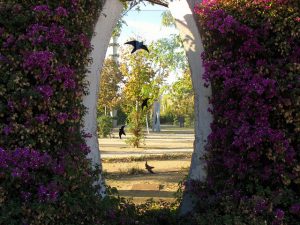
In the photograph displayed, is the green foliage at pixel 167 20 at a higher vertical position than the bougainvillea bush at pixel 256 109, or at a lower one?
higher

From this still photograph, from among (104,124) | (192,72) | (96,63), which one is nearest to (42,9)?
(96,63)

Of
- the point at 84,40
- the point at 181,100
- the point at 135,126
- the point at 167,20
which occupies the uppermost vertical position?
the point at 167,20

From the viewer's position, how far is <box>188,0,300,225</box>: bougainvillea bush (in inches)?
193

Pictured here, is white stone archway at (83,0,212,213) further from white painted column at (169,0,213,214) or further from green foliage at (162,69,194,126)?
green foliage at (162,69,194,126)

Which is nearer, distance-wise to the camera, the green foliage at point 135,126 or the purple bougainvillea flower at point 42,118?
the purple bougainvillea flower at point 42,118

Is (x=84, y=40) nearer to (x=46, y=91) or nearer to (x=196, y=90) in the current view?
(x=46, y=91)

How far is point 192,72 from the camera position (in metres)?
6.38

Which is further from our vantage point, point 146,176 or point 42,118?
point 146,176

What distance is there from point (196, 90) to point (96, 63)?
142 centimetres

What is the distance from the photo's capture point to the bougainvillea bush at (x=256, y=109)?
490 cm

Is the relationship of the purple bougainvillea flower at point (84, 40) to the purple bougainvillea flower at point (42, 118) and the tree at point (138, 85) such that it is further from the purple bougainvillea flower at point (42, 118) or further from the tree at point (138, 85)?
the tree at point (138, 85)

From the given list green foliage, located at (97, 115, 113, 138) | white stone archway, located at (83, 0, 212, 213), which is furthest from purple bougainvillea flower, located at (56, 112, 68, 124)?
green foliage, located at (97, 115, 113, 138)

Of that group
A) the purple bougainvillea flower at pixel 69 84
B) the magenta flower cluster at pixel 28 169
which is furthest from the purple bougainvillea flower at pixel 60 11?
the magenta flower cluster at pixel 28 169

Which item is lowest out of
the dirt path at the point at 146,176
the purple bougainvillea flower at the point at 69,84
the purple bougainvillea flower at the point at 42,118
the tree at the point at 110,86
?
the dirt path at the point at 146,176
